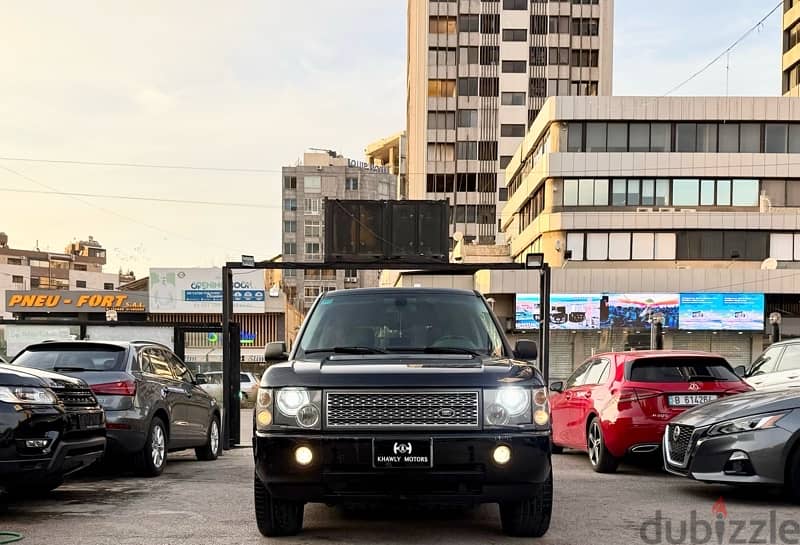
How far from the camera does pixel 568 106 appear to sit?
56188 mm

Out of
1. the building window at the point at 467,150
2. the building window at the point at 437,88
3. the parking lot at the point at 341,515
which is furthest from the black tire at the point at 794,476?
the building window at the point at 437,88

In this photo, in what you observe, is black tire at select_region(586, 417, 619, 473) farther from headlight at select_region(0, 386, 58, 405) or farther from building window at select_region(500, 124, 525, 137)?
building window at select_region(500, 124, 525, 137)

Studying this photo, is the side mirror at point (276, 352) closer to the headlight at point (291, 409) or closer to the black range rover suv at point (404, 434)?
the black range rover suv at point (404, 434)

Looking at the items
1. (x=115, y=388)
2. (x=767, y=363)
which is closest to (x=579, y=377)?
(x=767, y=363)

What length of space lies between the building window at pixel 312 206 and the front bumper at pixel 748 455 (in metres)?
125

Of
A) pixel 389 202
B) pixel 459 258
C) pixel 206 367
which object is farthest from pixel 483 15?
pixel 389 202

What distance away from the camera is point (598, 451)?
12.3 metres

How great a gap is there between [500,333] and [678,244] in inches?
1949

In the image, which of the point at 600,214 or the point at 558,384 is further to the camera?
the point at 600,214

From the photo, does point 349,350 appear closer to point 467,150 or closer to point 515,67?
point 467,150

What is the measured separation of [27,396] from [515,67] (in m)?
85.9

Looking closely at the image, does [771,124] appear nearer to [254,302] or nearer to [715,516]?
[254,302]

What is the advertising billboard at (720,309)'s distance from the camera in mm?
54344

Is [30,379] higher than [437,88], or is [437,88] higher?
[437,88]
